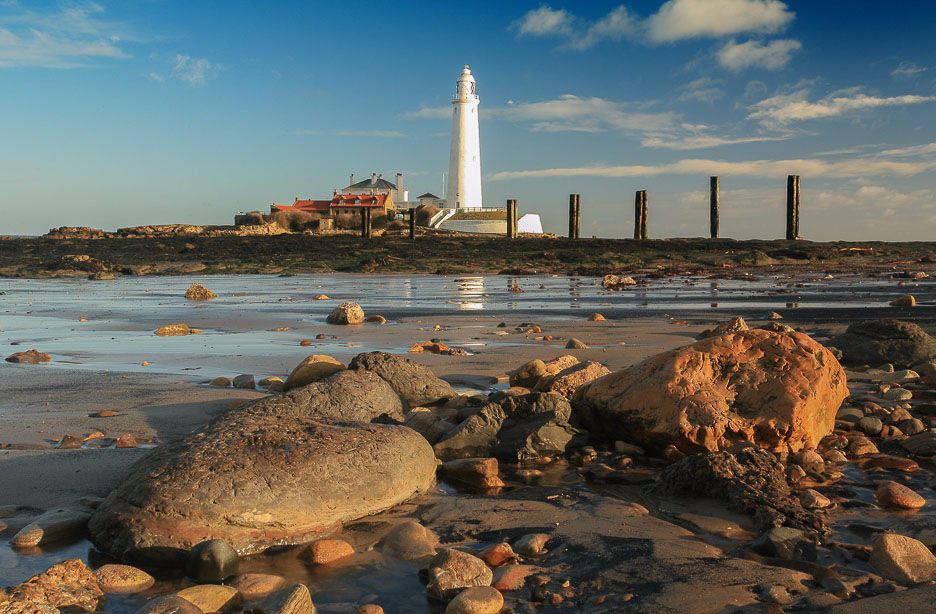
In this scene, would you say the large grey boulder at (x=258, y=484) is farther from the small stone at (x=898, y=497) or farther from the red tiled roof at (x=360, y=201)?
the red tiled roof at (x=360, y=201)

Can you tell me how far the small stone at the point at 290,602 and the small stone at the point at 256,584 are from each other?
101 millimetres

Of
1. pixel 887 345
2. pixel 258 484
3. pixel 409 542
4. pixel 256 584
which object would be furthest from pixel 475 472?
pixel 887 345

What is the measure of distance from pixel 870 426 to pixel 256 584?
3733 mm

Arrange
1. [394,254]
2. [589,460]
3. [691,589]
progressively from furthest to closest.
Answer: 1. [394,254]
2. [589,460]
3. [691,589]

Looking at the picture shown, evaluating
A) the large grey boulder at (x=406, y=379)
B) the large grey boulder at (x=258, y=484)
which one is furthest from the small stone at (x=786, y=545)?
the large grey boulder at (x=406, y=379)

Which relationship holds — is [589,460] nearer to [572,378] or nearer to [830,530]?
[572,378]

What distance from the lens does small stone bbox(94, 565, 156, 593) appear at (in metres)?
2.75

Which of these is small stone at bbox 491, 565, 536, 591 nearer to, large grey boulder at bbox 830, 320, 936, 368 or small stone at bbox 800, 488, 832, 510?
small stone at bbox 800, 488, 832, 510

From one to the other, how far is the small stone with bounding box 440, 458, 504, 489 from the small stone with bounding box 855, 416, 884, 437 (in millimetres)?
2319

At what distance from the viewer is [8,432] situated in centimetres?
470

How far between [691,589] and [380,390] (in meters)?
2.77

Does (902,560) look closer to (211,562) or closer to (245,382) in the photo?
(211,562)

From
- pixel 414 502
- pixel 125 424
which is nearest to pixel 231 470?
pixel 414 502

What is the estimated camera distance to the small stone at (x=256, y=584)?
8.93ft
